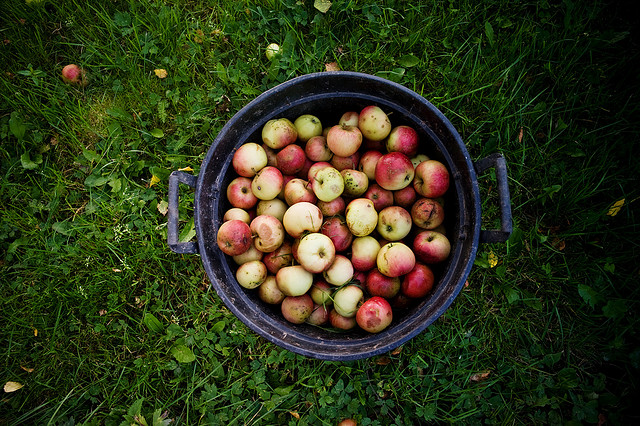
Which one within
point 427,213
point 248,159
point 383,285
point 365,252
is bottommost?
point 383,285

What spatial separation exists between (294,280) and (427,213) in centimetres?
94

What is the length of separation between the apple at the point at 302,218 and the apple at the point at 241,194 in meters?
0.33

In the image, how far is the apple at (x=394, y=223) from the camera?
2508mm

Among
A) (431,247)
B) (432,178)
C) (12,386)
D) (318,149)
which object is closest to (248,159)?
(318,149)

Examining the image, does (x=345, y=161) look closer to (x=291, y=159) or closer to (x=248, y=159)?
(x=291, y=159)

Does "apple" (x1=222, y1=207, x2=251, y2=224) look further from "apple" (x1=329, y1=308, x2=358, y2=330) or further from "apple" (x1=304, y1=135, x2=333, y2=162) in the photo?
"apple" (x1=329, y1=308, x2=358, y2=330)

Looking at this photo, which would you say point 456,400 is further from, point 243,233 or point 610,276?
point 243,233

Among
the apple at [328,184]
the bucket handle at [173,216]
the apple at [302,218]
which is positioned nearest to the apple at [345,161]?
the apple at [328,184]

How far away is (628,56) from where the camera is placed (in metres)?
3.04

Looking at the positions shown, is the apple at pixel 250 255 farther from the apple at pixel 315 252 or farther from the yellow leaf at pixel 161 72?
the yellow leaf at pixel 161 72

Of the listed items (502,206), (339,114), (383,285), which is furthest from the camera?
(339,114)

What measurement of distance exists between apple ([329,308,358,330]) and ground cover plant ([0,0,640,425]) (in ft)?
1.79

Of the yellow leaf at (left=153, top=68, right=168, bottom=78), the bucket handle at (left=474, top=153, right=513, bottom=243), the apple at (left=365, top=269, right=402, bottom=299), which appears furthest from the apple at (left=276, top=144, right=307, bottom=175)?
the yellow leaf at (left=153, top=68, right=168, bottom=78)

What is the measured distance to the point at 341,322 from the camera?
101 inches
